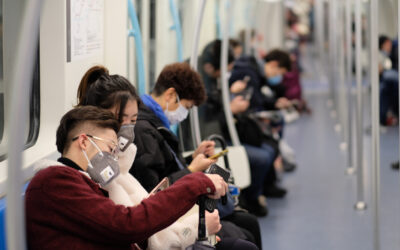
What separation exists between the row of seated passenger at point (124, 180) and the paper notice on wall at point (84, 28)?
21 centimetres

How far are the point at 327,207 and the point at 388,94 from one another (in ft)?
16.3

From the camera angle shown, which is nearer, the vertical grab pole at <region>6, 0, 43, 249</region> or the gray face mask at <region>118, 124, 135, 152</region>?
the vertical grab pole at <region>6, 0, 43, 249</region>

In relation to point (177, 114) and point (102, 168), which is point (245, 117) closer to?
point (177, 114)

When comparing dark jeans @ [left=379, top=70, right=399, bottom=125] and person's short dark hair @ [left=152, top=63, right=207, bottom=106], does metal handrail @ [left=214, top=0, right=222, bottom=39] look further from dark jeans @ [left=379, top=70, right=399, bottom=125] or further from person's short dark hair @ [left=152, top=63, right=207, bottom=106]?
person's short dark hair @ [left=152, top=63, right=207, bottom=106]

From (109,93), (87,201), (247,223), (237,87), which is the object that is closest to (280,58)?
(237,87)

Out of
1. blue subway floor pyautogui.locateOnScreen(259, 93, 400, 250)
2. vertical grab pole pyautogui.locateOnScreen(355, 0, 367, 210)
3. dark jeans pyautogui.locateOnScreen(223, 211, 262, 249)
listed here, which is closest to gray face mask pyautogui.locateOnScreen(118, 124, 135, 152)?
dark jeans pyautogui.locateOnScreen(223, 211, 262, 249)

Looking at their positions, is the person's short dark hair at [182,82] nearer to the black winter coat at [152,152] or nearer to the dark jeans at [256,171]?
the black winter coat at [152,152]

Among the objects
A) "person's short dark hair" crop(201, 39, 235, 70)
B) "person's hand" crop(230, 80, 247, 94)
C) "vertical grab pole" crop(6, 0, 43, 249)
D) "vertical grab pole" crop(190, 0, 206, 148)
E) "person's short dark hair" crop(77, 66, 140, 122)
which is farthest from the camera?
"person's hand" crop(230, 80, 247, 94)

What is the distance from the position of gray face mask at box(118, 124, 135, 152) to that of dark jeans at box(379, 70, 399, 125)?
8071mm

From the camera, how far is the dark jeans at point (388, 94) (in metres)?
10.3

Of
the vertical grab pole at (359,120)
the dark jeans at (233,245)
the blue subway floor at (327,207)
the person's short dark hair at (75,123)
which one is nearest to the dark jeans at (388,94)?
the blue subway floor at (327,207)

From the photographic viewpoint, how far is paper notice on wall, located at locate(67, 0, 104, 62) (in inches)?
130

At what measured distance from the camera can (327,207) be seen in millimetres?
6000

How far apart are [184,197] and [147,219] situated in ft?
0.58
